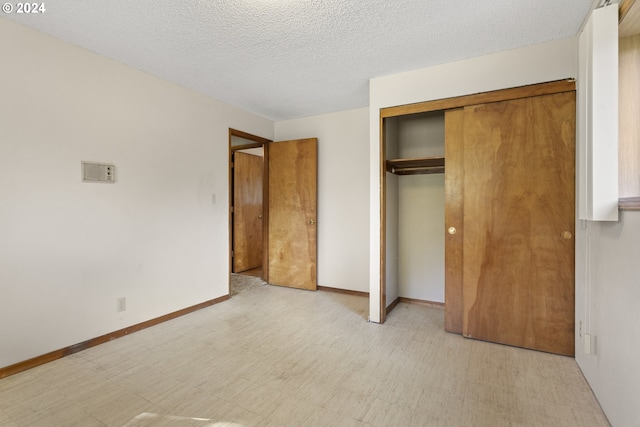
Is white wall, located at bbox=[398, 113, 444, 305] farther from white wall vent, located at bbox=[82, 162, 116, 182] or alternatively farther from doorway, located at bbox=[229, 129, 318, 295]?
white wall vent, located at bbox=[82, 162, 116, 182]

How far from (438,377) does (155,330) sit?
2.50 metres

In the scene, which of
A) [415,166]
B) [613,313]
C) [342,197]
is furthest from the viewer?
[342,197]

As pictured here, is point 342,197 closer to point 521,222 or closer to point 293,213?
point 293,213

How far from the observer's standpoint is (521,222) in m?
2.41

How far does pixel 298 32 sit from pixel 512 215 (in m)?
2.24

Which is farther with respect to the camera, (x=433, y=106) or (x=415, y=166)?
(x=415, y=166)

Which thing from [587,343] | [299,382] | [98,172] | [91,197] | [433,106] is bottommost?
[299,382]

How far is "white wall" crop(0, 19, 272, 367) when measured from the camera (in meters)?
2.06

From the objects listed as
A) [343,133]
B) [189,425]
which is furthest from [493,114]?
[189,425]

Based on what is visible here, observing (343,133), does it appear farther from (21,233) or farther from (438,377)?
(21,233)

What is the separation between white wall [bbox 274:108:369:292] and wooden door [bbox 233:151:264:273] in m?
1.58

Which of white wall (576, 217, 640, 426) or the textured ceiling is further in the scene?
the textured ceiling

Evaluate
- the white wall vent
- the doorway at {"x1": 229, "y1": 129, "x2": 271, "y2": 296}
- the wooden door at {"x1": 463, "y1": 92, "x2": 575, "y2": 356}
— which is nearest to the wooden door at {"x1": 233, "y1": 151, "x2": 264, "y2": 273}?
the doorway at {"x1": 229, "y1": 129, "x2": 271, "y2": 296}

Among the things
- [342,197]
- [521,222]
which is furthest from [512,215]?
[342,197]
